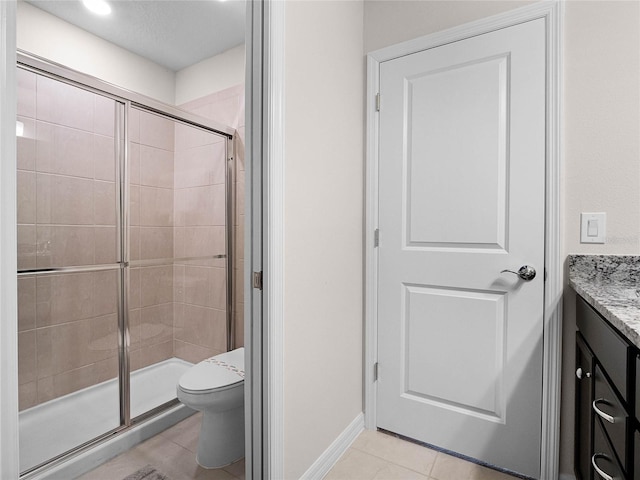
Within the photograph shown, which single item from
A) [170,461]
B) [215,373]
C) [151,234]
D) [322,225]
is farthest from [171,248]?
[170,461]

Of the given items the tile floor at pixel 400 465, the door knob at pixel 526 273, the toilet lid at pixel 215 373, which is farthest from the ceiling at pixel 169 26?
the tile floor at pixel 400 465

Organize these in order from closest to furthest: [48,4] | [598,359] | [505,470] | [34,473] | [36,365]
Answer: [598,359]
[48,4]
[34,473]
[36,365]
[505,470]

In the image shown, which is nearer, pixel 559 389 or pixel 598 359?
pixel 598 359

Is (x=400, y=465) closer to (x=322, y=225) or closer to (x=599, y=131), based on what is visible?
(x=322, y=225)

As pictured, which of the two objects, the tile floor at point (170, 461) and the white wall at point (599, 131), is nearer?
the white wall at point (599, 131)

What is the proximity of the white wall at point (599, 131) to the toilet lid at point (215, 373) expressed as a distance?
4.76 feet

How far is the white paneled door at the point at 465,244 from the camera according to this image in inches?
60.1

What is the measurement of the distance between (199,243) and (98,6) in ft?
3.42

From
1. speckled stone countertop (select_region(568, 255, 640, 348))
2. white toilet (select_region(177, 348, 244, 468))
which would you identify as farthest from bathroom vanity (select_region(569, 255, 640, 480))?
white toilet (select_region(177, 348, 244, 468))

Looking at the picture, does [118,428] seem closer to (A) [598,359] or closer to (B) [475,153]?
(A) [598,359]

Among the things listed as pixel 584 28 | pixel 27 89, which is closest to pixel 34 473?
pixel 27 89

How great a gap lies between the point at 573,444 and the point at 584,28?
171 cm

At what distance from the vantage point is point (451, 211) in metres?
1.67

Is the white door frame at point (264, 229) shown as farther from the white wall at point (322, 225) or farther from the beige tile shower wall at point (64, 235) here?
the beige tile shower wall at point (64, 235)
